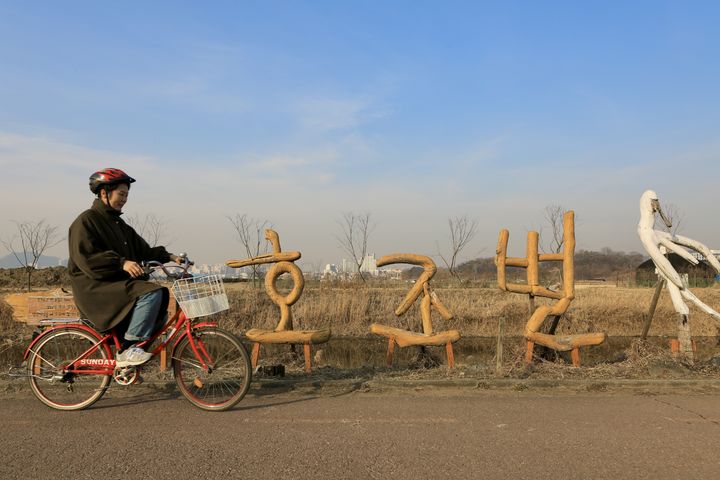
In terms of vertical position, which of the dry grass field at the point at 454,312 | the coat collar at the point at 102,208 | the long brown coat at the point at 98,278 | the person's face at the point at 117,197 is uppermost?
the person's face at the point at 117,197

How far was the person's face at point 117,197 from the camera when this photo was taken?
17.0ft

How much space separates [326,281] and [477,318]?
237 inches

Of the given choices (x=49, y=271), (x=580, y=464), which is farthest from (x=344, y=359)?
(x=49, y=271)

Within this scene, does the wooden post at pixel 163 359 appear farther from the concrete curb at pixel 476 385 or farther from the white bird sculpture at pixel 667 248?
the white bird sculpture at pixel 667 248

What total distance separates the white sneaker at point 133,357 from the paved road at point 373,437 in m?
0.42

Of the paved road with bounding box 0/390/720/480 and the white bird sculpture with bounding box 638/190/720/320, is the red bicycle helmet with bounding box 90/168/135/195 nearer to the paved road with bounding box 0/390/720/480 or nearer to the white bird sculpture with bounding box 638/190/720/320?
the paved road with bounding box 0/390/720/480

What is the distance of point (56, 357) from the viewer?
5262mm

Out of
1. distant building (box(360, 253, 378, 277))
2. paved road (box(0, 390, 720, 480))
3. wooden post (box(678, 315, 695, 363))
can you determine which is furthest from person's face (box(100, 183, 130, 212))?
distant building (box(360, 253, 378, 277))

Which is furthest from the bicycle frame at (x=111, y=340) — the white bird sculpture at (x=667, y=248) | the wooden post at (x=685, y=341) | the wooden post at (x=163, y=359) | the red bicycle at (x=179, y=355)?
the wooden post at (x=685, y=341)

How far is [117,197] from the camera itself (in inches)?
205

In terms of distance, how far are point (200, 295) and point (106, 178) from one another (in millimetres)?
1378

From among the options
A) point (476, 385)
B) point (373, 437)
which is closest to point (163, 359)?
point (373, 437)

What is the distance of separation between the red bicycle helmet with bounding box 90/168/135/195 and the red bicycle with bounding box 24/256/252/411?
2.71 feet

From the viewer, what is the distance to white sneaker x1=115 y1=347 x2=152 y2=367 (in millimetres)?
4953
